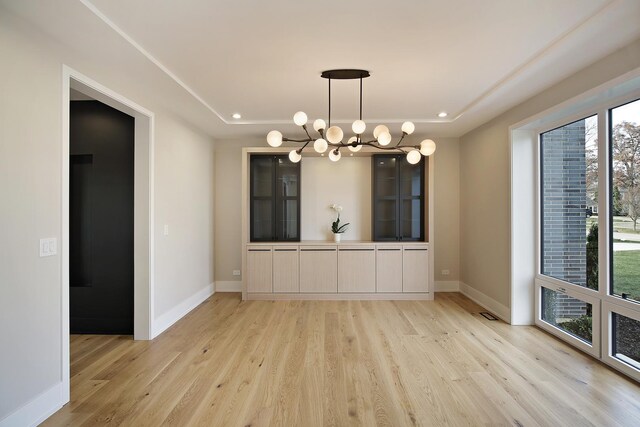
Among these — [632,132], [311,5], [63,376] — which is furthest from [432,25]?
[63,376]

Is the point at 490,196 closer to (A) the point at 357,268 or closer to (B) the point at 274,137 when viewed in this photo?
(A) the point at 357,268

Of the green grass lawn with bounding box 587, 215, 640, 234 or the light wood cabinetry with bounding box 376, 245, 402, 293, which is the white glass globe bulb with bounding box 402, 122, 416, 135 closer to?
the green grass lawn with bounding box 587, 215, 640, 234

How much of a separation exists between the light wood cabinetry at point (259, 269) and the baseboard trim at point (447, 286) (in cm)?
280

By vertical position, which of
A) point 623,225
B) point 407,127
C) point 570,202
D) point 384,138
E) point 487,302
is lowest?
point 487,302

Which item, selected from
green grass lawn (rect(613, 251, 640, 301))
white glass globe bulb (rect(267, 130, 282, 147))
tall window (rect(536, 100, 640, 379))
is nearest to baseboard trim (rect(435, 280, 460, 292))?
tall window (rect(536, 100, 640, 379))

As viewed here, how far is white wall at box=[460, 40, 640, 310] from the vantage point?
364cm

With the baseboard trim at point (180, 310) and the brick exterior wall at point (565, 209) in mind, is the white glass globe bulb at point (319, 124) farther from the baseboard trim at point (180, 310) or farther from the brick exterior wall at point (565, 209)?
the baseboard trim at point (180, 310)

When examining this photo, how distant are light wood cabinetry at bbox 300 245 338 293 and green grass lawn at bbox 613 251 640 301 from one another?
10.9ft

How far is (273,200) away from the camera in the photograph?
5.57 metres

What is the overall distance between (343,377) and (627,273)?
2536mm

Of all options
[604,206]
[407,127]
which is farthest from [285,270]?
[604,206]

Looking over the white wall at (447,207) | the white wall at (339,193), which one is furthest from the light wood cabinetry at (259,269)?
the white wall at (447,207)

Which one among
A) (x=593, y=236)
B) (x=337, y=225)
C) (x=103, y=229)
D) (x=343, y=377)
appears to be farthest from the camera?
(x=337, y=225)

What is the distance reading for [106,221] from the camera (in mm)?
3854
